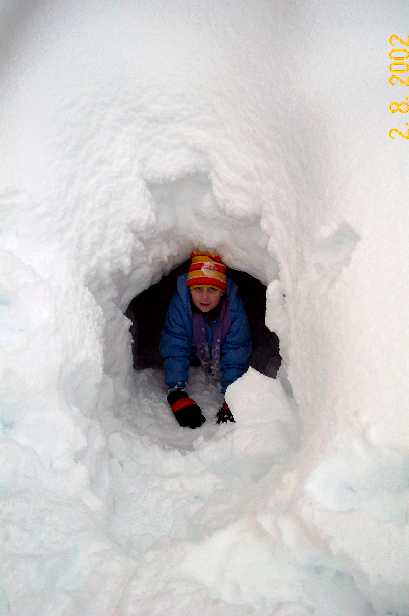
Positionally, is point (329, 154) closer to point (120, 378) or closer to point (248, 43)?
point (248, 43)

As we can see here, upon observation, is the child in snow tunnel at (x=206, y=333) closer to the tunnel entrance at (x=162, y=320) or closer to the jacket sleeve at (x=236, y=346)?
the jacket sleeve at (x=236, y=346)

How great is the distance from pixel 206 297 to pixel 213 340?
334 millimetres

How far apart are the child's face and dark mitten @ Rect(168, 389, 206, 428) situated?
55 cm

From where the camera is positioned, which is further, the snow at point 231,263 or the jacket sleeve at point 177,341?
the jacket sleeve at point 177,341

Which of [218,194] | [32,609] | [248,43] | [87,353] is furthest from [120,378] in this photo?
[248,43]

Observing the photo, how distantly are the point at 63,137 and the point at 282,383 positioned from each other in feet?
4.40

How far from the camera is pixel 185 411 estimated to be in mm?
2611

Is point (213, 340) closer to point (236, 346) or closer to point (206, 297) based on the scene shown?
point (236, 346)

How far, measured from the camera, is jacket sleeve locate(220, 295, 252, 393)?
2.90 m

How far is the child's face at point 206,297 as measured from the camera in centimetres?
276

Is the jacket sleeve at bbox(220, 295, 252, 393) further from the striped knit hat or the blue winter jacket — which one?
the striped knit hat

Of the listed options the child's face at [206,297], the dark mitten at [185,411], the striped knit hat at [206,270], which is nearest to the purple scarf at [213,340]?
the child's face at [206,297]

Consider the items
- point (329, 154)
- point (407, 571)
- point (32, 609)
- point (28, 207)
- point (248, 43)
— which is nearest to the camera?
point (407, 571)

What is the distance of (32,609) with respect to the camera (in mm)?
1152
